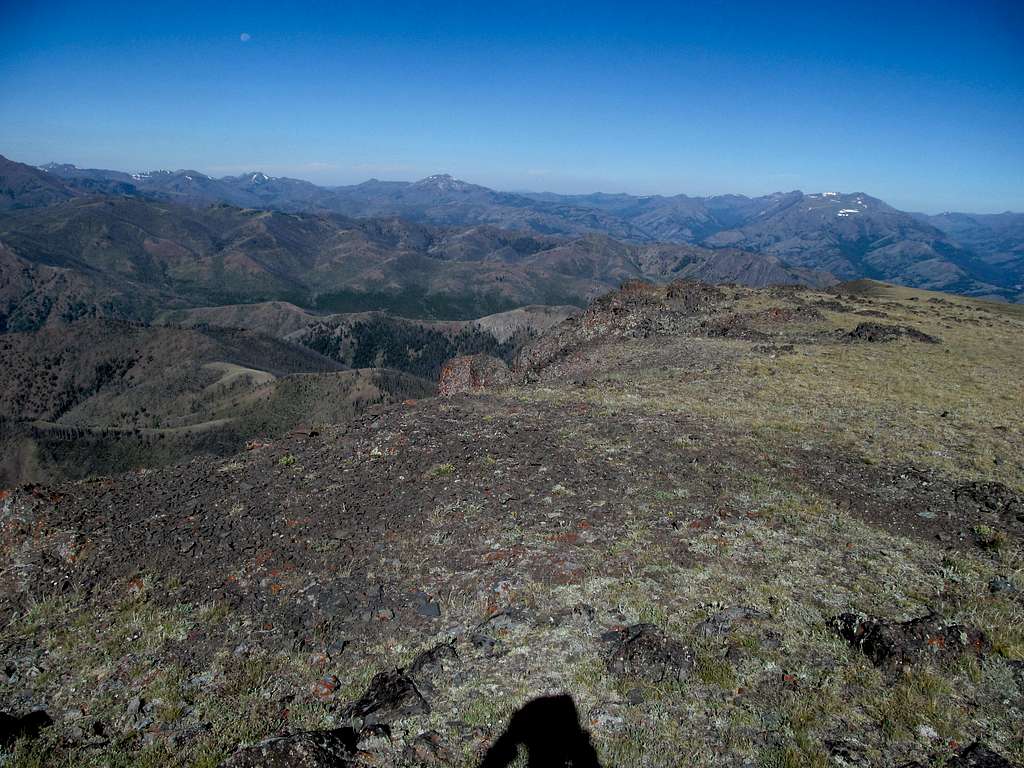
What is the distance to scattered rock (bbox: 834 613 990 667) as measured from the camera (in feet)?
28.8

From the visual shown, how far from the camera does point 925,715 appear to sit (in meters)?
7.73

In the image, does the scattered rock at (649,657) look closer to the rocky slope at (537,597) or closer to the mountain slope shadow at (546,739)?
the rocky slope at (537,597)

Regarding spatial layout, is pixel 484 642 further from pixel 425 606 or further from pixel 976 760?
pixel 976 760

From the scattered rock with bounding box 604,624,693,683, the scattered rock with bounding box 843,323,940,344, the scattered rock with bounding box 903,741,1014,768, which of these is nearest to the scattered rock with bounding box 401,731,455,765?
the scattered rock with bounding box 604,624,693,683

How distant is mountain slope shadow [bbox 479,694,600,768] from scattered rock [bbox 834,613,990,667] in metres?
4.97

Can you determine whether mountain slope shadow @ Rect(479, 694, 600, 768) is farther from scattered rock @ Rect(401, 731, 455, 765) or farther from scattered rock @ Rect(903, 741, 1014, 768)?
scattered rock @ Rect(903, 741, 1014, 768)

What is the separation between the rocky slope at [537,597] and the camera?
7.84 m

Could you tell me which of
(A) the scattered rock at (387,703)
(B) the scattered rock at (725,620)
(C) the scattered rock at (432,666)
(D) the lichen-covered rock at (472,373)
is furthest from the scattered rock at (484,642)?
(D) the lichen-covered rock at (472,373)

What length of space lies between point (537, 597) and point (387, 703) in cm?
360

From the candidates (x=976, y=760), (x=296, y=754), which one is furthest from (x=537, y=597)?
(x=976, y=760)

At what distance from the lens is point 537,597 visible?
11.0 meters

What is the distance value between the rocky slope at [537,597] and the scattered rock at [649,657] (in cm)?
4

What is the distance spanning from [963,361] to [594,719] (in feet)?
117

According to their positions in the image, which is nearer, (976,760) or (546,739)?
(976,760)
